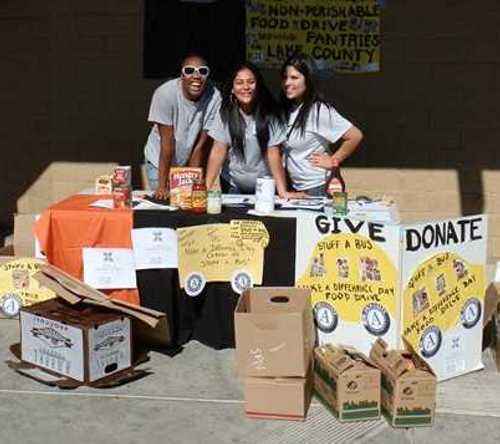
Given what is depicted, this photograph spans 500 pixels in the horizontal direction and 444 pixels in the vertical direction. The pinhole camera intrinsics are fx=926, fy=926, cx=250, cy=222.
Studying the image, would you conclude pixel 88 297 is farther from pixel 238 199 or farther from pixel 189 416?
pixel 238 199

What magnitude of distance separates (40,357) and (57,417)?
589 millimetres

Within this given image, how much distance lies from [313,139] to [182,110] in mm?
942

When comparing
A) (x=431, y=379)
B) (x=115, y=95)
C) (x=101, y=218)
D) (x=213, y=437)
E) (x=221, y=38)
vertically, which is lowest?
(x=213, y=437)

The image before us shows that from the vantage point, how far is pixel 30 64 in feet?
27.3

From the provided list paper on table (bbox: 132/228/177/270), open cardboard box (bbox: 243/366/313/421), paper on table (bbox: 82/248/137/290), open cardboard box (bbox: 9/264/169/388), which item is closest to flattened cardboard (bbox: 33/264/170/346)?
open cardboard box (bbox: 9/264/169/388)

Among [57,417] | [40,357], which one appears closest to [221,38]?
[40,357]

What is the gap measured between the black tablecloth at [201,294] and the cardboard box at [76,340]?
49 cm

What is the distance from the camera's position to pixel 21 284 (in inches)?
246

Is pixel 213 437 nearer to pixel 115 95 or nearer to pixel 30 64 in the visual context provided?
pixel 115 95

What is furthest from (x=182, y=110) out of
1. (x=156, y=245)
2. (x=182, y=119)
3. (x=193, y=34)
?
(x=193, y=34)

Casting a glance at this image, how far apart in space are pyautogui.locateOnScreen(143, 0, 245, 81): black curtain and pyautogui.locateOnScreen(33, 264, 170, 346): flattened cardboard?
2.62 metres

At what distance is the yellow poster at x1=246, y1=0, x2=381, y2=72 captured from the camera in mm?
7465

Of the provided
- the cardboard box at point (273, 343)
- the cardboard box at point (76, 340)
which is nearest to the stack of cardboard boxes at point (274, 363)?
the cardboard box at point (273, 343)

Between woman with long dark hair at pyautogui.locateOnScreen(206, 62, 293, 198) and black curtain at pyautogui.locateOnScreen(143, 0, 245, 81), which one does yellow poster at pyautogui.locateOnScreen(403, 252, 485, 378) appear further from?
black curtain at pyautogui.locateOnScreen(143, 0, 245, 81)
